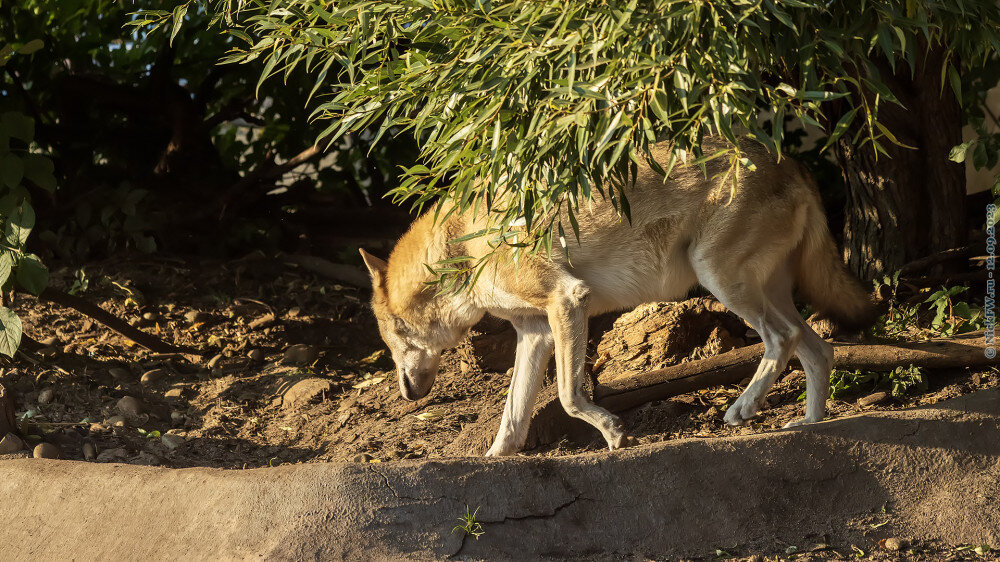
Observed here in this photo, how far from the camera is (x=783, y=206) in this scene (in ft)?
17.6

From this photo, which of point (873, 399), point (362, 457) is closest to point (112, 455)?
point (362, 457)

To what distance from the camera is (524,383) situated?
5.59 m

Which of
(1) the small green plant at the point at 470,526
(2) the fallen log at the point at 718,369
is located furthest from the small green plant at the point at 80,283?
(1) the small green plant at the point at 470,526

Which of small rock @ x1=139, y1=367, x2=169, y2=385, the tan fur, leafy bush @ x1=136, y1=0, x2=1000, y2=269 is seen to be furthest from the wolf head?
small rock @ x1=139, y1=367, x2=169, y2=385

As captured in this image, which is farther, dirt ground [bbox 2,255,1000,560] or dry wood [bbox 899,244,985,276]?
dry wood [bbox 899,244,985,276]

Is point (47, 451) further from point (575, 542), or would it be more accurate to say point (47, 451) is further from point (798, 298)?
point (798, 298)

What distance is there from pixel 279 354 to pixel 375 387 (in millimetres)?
1055

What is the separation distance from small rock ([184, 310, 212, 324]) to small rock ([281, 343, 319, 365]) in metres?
0.94

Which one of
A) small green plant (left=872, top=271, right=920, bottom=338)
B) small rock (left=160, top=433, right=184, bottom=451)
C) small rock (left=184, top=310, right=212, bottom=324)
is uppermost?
small green plant (left=872, top=271, right=920, bottom=338)

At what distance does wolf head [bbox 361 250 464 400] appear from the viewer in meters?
6.05

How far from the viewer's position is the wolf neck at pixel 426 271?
5770mm

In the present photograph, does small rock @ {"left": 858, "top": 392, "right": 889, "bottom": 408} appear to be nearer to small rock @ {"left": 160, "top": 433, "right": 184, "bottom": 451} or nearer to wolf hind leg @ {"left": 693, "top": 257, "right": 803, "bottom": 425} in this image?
wolf hind leg @ {"left": 693, "top": 257, "right": 803, "bottom": 425}

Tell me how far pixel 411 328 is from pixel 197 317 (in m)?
2.65

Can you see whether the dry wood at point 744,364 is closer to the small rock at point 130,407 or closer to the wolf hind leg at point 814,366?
the wolf hind leg at point 814,366
